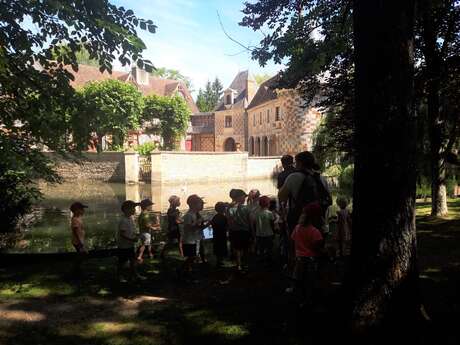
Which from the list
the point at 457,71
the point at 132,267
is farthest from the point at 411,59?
the point at 457,71

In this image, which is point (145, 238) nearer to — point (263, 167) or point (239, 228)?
point (239, 228)

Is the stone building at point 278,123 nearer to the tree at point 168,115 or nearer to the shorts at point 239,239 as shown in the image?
the tree at point 168,115

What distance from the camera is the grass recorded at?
385 cm

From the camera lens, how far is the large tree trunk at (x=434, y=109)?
28.3ft

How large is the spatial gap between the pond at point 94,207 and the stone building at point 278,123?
6.23 metres

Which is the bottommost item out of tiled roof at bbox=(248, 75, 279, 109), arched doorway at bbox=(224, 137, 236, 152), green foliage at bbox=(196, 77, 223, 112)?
arched doorway at bbox=(224, 137, 236, 152)

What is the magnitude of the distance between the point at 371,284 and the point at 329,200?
5.27 feet

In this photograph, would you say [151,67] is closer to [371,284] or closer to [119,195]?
[371,284]

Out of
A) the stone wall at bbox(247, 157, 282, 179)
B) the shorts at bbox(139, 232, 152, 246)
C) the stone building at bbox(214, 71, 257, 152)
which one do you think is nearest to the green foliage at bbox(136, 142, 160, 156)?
the stone wall at bbox(247, 157, 282, 179)

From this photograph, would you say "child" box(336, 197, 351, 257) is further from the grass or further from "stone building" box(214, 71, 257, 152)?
"stone building" box(214, 71, 257, 152)

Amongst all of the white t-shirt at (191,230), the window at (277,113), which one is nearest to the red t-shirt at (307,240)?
the white t-shirt at (191,230)

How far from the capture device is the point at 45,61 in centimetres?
688

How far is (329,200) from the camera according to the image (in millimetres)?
4980

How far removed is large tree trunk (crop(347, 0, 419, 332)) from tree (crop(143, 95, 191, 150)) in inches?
1565
